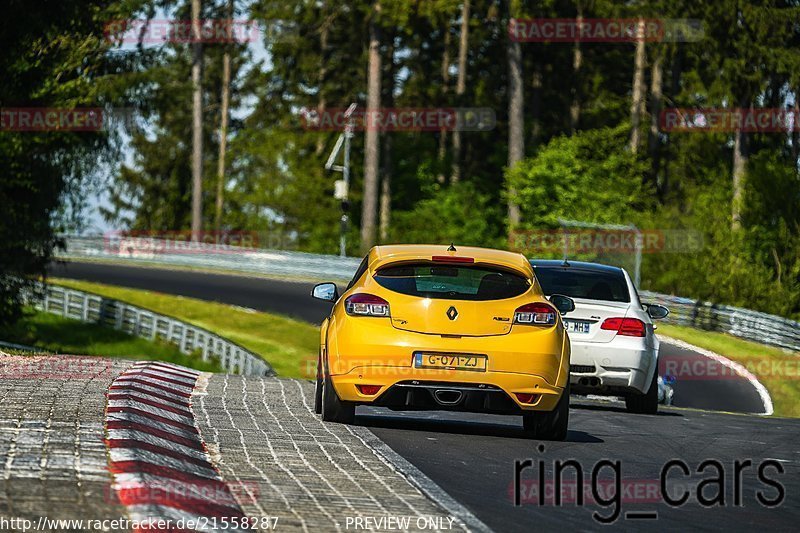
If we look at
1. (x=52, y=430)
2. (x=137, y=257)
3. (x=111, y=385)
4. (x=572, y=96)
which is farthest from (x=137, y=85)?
(x=572, y=96)

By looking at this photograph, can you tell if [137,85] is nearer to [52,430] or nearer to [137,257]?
[137,257]

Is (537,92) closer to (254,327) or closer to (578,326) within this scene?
(254,327)

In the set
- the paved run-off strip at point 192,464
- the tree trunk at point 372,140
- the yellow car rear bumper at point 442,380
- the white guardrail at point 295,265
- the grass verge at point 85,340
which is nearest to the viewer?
the paved run-off strip at point 192,464

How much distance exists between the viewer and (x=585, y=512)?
878cm

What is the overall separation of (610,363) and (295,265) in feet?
134

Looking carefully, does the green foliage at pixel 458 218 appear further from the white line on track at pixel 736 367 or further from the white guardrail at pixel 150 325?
the white line on track at pixel 736 367

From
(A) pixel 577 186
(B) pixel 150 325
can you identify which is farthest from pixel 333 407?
(A) pixel 577 186

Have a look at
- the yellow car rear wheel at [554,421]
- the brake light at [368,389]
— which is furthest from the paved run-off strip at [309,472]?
the yellow car rear wheel at [554,421]

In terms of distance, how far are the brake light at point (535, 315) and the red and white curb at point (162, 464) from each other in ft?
9.12

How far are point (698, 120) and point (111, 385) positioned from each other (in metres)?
55.0

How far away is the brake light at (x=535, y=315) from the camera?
1241 cm

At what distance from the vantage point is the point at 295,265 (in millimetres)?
57250

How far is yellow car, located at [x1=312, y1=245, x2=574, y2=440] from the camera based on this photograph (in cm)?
1227

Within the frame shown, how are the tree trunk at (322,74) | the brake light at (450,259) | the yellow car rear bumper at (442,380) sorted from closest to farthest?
the yellow car rear bumper at (442,380), the brake light at (450,259), the tree trunk at (322,74)
